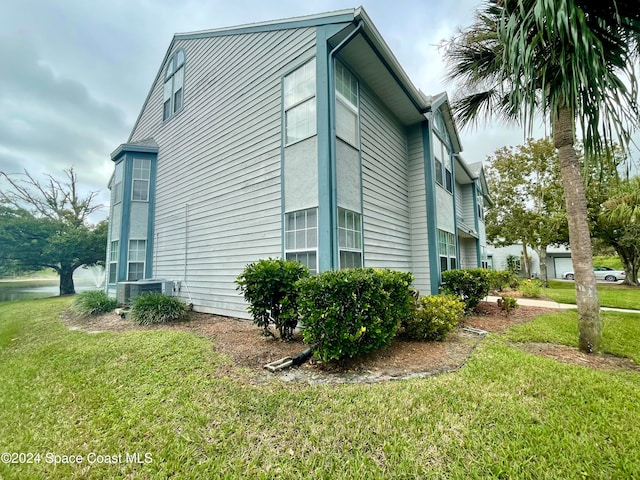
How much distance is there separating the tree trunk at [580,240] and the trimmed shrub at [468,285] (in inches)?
136

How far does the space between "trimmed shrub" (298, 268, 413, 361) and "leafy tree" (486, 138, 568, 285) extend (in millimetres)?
19392

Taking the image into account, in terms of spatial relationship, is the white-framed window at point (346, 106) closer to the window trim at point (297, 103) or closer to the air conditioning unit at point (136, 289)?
the window trim at point (297, 103)

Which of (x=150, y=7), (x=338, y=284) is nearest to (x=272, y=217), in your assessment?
(x=338, y=284)

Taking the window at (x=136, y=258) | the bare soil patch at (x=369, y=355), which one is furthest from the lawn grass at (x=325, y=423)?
the window at (x=136, y=258)

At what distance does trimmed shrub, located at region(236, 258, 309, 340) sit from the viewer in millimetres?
5113

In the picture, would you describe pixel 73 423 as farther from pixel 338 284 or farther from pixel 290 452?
pixel 338 284

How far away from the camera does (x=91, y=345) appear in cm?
568

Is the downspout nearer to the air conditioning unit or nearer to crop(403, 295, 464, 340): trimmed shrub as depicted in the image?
crop(403, 295, 464, 340): trimmed shrub

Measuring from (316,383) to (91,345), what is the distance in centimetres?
502

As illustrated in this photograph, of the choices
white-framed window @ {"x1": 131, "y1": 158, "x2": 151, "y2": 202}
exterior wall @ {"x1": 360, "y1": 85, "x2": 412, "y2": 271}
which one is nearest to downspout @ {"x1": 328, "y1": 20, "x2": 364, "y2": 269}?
exterior wall @ {"x1": 360, "y1": 85, "x2": 412, "y2": 271}

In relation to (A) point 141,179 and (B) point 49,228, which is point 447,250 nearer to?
(A) point 141,179

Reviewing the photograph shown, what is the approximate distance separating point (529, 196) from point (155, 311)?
23.3 metres

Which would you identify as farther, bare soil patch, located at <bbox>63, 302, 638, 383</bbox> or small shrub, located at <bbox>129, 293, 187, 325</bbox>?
small shrub, located at <bbox>129, 293, 187, 325</bbox>

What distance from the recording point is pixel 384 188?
805 cm
